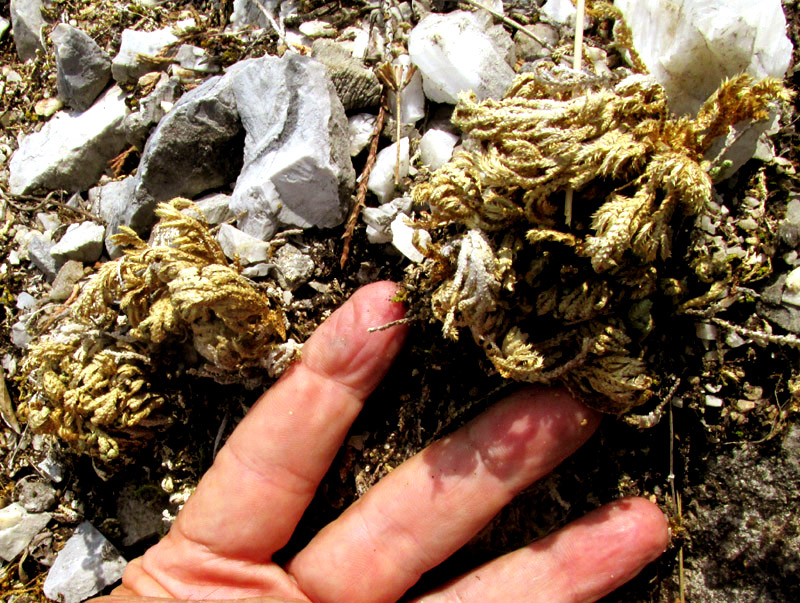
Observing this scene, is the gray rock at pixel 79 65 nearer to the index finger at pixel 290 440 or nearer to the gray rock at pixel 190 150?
the gray rock at pixel 190 150

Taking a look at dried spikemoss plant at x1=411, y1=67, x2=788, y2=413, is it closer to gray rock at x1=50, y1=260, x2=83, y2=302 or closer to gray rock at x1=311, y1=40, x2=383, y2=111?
gray rock at x1=311, y1=40, x2=383, y2=111

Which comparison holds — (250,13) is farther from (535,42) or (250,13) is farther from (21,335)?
(21,335)

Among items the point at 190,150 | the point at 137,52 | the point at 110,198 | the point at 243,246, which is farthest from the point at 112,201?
the point at 243,246

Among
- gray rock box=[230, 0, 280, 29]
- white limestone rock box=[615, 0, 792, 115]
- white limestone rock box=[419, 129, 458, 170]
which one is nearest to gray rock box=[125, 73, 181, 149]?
gray rock box=[230, 0, 280, 29]

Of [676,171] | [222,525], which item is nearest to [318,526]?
[222,525]

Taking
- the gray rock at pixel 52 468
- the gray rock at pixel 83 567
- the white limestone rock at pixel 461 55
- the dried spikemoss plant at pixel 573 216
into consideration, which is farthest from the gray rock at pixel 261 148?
the gray rock at pixel 83 567

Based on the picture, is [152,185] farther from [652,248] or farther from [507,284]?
[652,248]

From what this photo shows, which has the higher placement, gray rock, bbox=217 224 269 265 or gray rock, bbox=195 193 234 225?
gray rock, bbox=195 193 234 225
